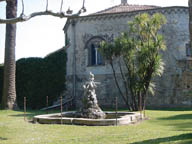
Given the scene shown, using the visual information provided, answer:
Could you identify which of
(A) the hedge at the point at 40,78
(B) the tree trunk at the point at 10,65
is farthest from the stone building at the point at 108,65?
(B) the tree trunk at the point at 10,65

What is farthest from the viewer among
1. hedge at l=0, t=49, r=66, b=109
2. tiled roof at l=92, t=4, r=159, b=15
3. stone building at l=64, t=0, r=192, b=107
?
hedge at l=0, t=49, r=66, b=109

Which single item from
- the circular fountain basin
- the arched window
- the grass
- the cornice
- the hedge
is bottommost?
the grass

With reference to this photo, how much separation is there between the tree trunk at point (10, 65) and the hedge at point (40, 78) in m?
3.77

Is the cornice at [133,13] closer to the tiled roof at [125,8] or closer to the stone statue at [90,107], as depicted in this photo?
the tiled roof at [125,8]

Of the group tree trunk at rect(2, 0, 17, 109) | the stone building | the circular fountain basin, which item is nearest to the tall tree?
tree trunk at rect(2, 0, 17, 109)

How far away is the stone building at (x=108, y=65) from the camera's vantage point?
70.4ft

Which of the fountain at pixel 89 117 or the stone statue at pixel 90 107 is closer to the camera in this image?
the fountain at pixel 89 117

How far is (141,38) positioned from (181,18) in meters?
6.07

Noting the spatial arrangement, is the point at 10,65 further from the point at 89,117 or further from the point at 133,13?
the point at 133,13

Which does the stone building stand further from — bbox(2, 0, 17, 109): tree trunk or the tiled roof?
bbox(2, 0, 17, 109): tree trunk

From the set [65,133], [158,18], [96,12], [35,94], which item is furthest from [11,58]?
[65,133]

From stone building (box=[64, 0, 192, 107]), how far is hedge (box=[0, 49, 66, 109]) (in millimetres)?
850

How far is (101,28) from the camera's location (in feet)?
77.2

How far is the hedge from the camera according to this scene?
24266 mm
